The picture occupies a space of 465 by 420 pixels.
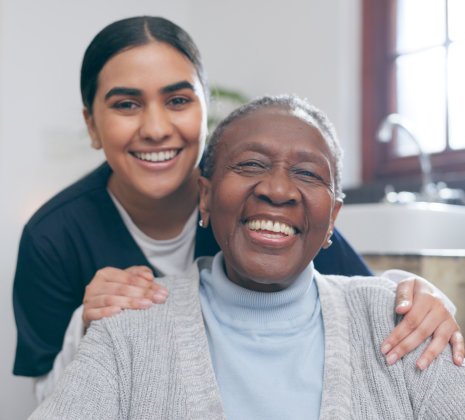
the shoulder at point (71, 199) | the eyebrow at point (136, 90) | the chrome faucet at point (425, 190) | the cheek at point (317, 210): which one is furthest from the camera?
the chrome faucet at point (425, 190)

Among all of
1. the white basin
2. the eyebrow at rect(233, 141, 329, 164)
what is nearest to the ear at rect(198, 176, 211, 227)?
the eyebrow at rect(233, 141, 329, 164)

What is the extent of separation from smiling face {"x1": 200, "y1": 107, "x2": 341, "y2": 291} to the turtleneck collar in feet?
0.08

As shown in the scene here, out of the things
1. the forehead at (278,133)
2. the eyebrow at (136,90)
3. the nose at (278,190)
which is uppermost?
the eyebrow at (136,90)

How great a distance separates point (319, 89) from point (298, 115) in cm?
200

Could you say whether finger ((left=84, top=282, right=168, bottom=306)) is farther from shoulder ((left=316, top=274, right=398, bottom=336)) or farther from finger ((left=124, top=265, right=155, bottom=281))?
shoulder ((left=316, top=274, right=398, bottom=336))

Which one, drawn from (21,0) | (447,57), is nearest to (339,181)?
(447,57)

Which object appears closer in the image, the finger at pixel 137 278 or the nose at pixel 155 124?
the finger at pixel 137 278

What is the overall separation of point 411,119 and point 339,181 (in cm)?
194

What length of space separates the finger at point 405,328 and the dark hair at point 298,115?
0.25 metres

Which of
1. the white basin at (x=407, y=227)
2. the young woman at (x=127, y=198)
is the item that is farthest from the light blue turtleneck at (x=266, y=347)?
the white basin at (x=407, y=227)

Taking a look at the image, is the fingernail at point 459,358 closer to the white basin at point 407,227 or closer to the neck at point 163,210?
the neck at point 163,210

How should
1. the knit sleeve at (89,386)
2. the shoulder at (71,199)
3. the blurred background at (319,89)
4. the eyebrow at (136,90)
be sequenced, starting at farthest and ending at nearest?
1. the blurred background at (319,89)
2. the shoulder at (71,199)
3. the eyebrow at (136,90)
4. the knit sleeve at (89,386)

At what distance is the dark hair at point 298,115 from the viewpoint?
3.33 ft

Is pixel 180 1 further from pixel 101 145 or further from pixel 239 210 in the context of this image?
pixel 239 210
